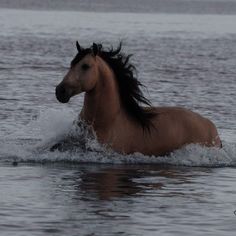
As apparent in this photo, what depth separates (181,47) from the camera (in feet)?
144

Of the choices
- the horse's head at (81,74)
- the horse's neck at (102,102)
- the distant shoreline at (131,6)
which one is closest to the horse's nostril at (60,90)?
the horse's head at (81,74)

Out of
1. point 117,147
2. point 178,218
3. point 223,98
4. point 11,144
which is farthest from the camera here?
point 223,98

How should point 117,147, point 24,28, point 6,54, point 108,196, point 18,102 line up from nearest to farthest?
point 108,196
point 117,147
point 18,102
point 6,54
point 24,28

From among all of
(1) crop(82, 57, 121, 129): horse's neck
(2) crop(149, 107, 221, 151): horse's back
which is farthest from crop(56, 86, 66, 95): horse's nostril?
(2) crop(149, 107, 221, 151): horse's back

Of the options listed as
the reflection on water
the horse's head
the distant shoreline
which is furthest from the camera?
the distant shoreline

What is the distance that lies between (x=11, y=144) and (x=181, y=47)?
27597mm

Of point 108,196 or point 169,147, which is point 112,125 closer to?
point 169,147

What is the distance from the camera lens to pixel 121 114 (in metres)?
15.6

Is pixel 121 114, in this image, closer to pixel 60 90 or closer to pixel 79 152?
pixel 79 152

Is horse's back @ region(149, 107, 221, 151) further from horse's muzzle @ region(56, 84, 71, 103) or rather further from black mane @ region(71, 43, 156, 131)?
horse's muzzle @ region(56, 84, 71, 103)

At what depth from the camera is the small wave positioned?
50.3 feet

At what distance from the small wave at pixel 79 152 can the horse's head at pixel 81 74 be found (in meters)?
0.53

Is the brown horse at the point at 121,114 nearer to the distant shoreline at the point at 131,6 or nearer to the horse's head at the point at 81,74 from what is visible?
the horse's head at the point at 81,74

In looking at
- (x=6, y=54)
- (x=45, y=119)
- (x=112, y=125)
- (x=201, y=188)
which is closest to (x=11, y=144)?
(x=45, y=119)
